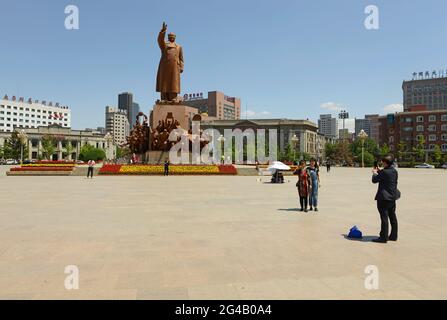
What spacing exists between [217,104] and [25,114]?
3203 inches

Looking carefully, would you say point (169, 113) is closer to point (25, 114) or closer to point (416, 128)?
point (416, 128)

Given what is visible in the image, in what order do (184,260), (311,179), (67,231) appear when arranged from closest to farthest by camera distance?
(184,260)
(67,231)
(311,179)

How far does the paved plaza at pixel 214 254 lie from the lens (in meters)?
4.86

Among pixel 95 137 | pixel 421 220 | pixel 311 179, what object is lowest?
pixel 421 220

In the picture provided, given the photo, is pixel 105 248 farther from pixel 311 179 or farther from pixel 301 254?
pixel 311 179

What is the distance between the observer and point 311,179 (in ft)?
39.3

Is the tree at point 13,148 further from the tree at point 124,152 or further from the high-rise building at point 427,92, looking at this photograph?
the high-rise building at point 427,92

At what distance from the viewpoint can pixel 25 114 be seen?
146 m

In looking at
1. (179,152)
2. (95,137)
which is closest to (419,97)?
(95,137)

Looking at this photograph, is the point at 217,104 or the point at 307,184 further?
the point at 217,104

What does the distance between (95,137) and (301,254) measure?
134623 mm

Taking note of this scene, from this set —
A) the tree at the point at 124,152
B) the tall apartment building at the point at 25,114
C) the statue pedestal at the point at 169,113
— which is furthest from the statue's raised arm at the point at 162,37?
the tall apartment building at the point at 25,114

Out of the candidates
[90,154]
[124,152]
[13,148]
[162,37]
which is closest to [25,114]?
[13,148]

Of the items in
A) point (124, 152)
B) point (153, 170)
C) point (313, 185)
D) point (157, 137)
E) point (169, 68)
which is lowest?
point (153, 170)
